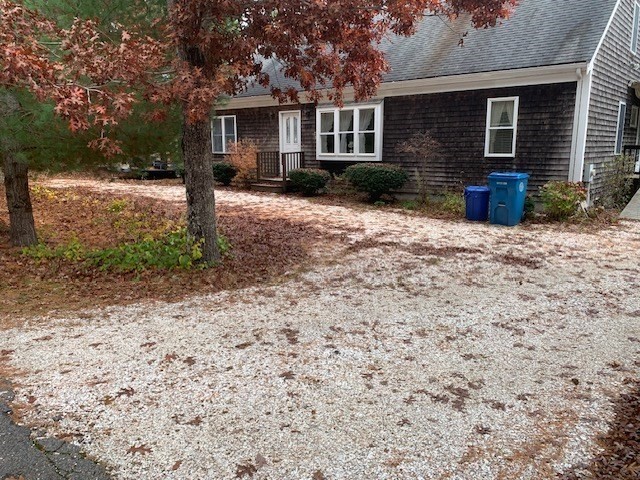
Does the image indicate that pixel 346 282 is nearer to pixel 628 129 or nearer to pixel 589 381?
pixel 589 381

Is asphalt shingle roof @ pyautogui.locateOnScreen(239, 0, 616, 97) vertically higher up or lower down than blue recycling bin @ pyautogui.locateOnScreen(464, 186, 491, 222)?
higher up

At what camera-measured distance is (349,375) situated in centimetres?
378

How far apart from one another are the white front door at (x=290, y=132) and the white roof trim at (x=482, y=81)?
247cm

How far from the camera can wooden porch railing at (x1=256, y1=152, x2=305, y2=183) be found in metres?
15.7

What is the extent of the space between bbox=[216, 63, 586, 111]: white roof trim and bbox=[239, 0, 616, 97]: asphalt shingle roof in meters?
0.13

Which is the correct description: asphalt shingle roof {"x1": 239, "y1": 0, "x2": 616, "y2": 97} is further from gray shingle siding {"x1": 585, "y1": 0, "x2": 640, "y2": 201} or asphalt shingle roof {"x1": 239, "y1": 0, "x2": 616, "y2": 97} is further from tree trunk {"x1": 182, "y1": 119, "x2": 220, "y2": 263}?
tree trunk {"x1": 182, "y1": 119, "x2": 220, "y2": 263}

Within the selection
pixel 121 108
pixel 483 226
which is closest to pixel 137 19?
pixel 121 108

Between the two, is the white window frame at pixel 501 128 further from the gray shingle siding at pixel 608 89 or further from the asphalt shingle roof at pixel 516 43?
the gray shingle siding at pixel 608 89

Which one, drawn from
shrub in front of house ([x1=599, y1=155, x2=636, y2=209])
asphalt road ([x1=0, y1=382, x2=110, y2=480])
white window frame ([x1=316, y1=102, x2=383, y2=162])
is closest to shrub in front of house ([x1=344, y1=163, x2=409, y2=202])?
white window frame ([x1=316, y1=102, x2=383, y2=162])

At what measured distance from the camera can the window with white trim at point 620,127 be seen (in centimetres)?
1340

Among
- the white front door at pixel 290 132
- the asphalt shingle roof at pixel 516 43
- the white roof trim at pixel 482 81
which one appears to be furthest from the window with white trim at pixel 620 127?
the white front door at pixel 290 132

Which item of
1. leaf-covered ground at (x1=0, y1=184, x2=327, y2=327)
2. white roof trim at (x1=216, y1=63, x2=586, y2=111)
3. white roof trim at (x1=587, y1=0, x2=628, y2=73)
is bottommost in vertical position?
leaf-covered ground at (x1=0, y1=184, x2=327, y2=327)

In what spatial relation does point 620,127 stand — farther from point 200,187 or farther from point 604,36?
point 200,187

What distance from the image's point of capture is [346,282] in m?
6.35
